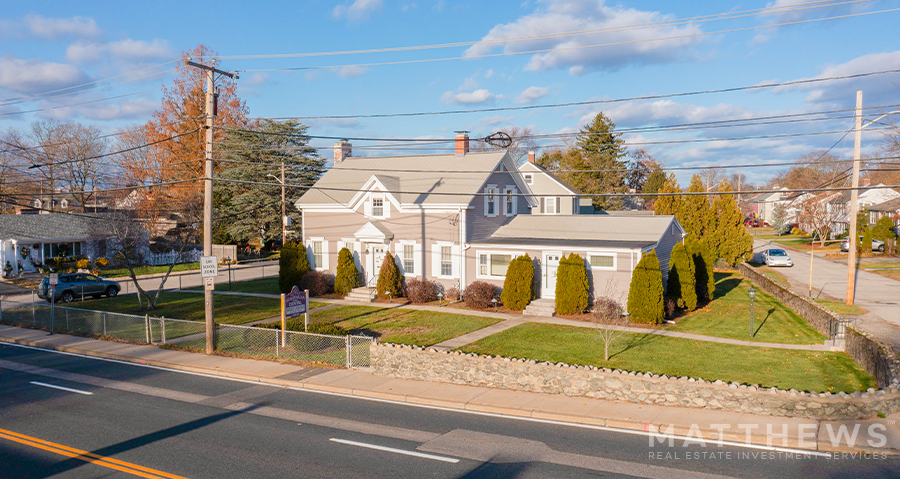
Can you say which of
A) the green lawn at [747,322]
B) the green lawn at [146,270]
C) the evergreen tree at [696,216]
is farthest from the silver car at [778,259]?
the green lawn at [146,270]

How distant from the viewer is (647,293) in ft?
77.9

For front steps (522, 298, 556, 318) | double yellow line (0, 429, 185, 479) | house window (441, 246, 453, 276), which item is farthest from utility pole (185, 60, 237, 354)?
front steps (522, 298, 556, 318)

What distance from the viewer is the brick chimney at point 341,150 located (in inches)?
1532

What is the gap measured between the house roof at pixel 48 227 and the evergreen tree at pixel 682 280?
3954 cm

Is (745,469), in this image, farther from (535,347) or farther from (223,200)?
(223,200)

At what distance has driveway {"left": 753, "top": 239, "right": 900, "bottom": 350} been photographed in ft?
73.0

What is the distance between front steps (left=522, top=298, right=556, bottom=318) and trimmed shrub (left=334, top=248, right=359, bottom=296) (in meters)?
10.6

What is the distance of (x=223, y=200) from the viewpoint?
59750 millimetres

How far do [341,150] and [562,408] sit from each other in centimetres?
2956

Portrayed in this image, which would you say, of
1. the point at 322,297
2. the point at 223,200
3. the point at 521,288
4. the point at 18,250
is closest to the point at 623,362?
the point at 521,288

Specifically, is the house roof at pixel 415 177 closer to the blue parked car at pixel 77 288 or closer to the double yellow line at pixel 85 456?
the blue parked car at pixel 77 288

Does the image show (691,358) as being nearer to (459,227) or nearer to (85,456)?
(459,227)

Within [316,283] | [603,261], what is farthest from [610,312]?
[316,283]

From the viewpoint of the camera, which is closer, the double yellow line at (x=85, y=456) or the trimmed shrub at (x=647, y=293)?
the double yellow line at (x=85, y=456)
